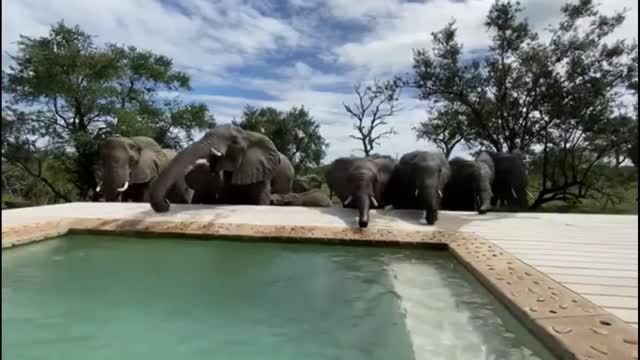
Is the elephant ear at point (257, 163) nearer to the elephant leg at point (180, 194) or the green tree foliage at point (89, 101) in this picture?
the elephant leg at point (180, 194)

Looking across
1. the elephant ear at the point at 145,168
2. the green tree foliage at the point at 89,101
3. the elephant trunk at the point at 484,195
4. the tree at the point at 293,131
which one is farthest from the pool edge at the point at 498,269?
the tree at the point at 293,131

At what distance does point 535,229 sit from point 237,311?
148 inches

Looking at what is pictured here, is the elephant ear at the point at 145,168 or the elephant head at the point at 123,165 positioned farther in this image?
the elephant ear at the point at 145,168

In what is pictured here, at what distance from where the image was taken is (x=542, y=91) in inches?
423

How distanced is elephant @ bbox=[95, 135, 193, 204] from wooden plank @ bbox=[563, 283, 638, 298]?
17.4 ft

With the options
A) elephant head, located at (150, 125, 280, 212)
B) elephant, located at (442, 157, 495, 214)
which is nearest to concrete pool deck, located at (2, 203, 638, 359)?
elephant head, located at (150, 125, 280, 212)

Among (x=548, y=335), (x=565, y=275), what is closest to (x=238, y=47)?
(x=548, y=335)

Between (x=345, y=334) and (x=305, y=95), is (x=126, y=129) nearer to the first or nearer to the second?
(x=305, y=95)

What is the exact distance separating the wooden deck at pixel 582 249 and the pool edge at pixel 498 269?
0.11m

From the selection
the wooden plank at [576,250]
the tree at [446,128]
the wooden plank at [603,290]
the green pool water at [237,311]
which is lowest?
the green pool water at [237,311]

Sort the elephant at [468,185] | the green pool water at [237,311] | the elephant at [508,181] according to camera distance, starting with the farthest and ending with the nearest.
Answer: the elephant at [508,181] → the elephant at [468,185] → the green pool water at [237,311]

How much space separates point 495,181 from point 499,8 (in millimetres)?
4592

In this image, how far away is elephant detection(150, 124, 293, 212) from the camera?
5.74 metres

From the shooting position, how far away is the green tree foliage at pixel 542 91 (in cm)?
1025
